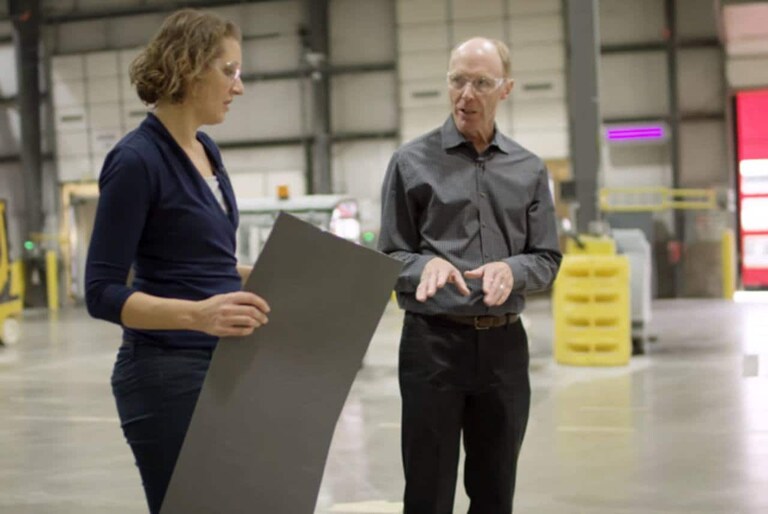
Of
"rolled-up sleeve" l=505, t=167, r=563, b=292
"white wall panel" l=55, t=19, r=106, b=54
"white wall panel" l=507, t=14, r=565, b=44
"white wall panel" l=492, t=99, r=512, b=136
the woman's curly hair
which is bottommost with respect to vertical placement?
"rolled-up sleeve" l=505, t=167, r=563, b=292

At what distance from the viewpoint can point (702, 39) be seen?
18672mm

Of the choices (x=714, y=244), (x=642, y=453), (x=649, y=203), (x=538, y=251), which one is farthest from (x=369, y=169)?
(x=538, y=251)

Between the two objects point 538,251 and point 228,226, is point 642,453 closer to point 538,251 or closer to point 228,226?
point 538,251

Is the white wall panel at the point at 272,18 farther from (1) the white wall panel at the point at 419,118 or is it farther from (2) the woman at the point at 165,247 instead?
(2) the woman at the point at 165,247

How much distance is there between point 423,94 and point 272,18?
4020 millimetres

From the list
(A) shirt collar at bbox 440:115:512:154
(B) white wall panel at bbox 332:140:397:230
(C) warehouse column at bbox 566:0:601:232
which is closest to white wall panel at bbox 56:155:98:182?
(B) white wall panel at bbox 332:140:397:230

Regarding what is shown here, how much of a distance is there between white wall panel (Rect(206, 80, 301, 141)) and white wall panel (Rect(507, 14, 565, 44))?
4.87 metres

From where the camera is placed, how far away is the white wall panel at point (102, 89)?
2195 centimetres

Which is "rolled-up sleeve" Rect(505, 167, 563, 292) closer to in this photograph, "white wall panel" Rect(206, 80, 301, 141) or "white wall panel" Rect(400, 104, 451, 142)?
"white wall panel" Rect(400, 104, 451, 142)

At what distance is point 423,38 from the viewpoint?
1988cm

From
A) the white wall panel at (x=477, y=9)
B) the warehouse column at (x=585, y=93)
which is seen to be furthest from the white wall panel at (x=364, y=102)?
the warehouse column at (x=585, y=93)

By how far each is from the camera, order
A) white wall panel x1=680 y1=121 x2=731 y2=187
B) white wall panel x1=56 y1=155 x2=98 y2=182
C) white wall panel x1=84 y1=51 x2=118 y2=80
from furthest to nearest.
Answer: white wall panel x1=56 y1=155 x2=98 y2=182 < white wall panel x1=84 y1=51 x2=118 y2=80 < white wall panel x1=680 y1=121 x2=731 y2=187

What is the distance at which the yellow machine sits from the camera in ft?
42.3

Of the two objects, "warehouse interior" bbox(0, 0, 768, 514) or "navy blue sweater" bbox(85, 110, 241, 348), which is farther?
"warehouse interior" bbox(0, 0, 768, 514)
